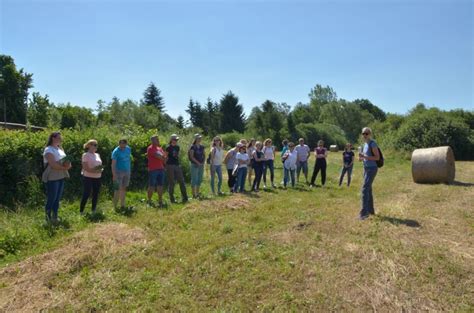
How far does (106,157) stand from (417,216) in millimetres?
9575

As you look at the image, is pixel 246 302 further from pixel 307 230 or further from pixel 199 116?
pixel 199 116

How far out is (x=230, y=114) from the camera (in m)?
57.5

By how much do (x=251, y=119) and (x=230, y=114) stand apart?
4361 mm

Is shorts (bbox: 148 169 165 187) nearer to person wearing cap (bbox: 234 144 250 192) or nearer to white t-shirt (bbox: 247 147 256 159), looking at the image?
person wearing cap (bbox: 234 144 250 192)

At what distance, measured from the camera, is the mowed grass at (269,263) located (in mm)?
4645

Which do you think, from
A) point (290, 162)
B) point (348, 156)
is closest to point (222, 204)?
point (290, 162)

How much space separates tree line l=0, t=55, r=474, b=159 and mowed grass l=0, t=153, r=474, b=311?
441 inches

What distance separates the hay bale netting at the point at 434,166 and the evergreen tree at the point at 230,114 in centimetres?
4253

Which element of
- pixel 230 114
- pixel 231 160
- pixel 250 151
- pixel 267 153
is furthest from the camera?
pixel 230 114

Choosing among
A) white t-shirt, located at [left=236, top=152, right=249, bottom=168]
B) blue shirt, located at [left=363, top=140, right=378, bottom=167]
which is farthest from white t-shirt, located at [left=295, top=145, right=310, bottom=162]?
blue shirt, located at [left=363, top=140, right=378, bottom=167]

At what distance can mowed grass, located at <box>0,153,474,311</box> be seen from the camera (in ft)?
15.2

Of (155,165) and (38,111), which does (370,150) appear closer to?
(155,165)

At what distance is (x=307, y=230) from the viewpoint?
738cm

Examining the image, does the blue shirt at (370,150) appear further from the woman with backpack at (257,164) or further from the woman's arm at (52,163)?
the woman's arm at (52,163)
